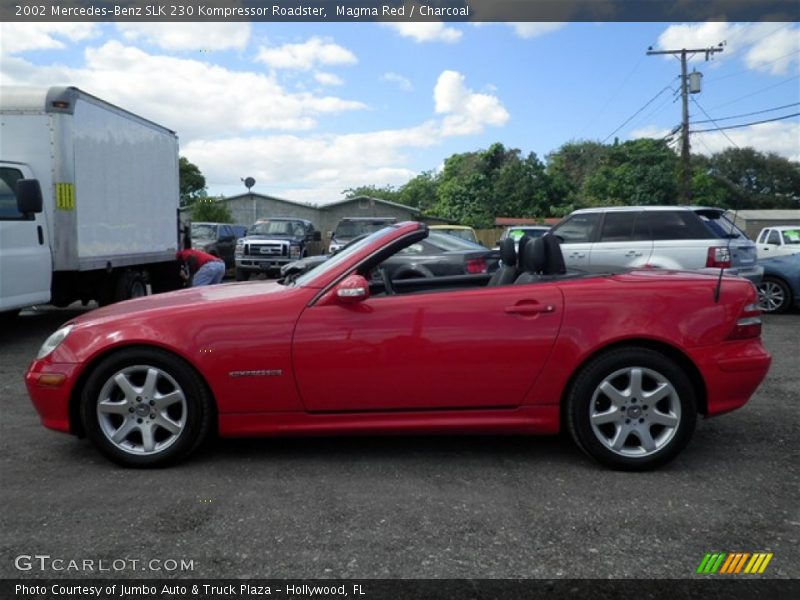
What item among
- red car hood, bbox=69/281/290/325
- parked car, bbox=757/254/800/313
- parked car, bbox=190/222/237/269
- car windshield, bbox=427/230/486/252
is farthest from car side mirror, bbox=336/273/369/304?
parked car, bbox=190/222/237/269

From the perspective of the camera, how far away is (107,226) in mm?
9359

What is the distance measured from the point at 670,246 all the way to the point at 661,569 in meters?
7.39

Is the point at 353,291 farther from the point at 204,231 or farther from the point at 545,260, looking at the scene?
the point at 204,231

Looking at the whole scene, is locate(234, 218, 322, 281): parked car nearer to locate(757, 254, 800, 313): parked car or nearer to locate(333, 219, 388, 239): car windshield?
locate(333, 219, 388, 239): car windshield

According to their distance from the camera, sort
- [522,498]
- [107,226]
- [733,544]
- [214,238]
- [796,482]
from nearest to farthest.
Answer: [733,544]
[522,498]
[796,482]
[107,226]
[214,238]

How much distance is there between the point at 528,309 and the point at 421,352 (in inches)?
25.7

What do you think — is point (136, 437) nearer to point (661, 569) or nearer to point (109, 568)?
point (109, 568)

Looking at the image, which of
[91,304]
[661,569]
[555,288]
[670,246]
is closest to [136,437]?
[555,288]

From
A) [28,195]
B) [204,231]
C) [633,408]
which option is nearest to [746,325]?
[633,408]

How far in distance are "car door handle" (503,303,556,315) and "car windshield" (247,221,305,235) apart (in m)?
17.3

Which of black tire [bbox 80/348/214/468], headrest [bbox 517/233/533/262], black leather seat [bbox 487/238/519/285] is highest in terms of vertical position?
headrest [bbox 517/233/533/262]

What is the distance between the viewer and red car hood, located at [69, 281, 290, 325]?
13.1 ft

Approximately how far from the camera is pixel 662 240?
31.3 ft

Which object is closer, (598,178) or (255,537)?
(255,537)
